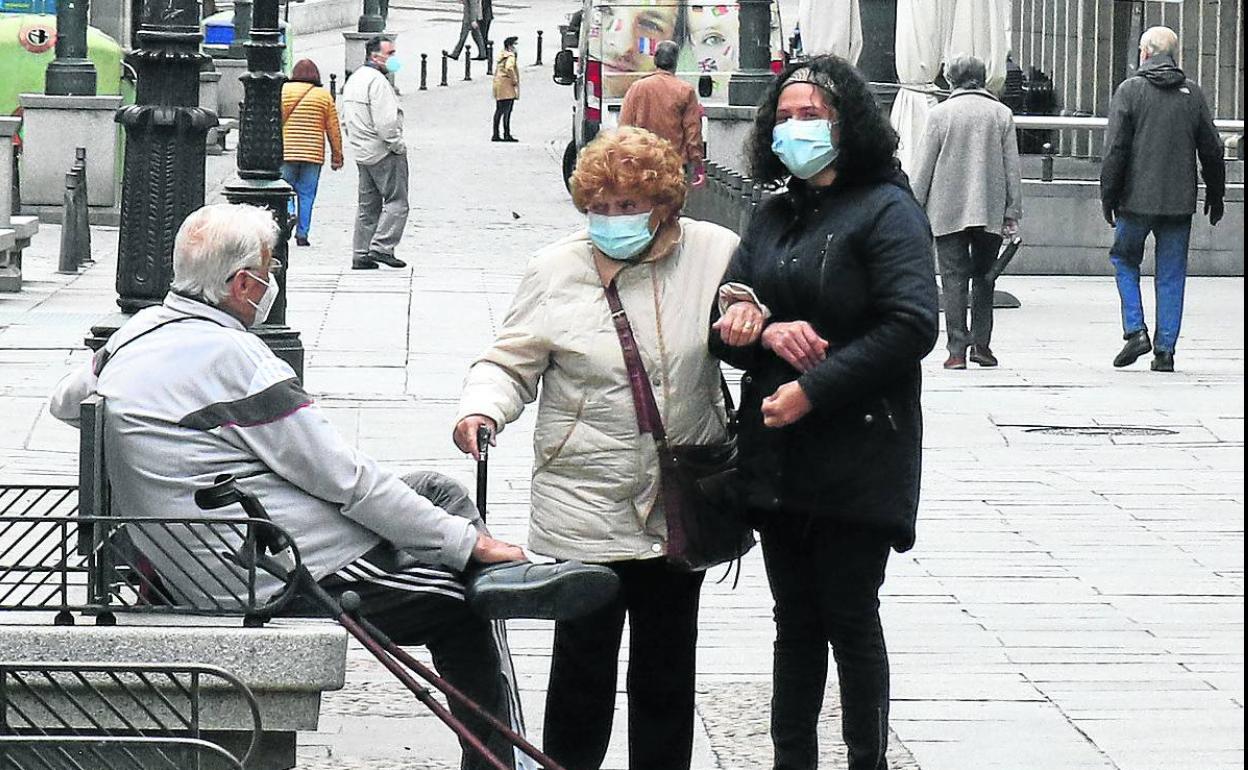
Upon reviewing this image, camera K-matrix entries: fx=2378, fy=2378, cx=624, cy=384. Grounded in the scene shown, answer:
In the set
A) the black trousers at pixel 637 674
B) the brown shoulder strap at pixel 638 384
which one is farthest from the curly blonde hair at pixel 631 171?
the black trousers at pixel 637 674

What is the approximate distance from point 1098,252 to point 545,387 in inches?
553

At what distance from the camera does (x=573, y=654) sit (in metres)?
5.27

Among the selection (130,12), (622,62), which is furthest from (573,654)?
(130,12)

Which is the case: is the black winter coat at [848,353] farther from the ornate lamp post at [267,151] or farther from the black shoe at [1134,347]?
the black shoe at [1134,347]

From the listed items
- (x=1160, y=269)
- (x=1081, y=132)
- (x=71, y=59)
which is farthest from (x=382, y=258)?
(x=1081, y=132)

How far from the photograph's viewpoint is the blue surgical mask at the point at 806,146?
16.7 feet

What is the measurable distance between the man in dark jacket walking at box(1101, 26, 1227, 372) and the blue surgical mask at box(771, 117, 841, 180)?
831cm

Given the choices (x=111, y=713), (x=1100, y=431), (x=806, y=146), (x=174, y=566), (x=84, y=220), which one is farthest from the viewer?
(x=84, y=220)

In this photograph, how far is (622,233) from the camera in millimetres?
5074

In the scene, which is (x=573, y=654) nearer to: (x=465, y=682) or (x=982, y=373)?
(x=465, y=682)

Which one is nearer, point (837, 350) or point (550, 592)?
point (550, 592)

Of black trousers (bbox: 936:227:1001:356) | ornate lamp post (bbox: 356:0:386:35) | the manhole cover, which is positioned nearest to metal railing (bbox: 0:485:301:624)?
the manhole cover

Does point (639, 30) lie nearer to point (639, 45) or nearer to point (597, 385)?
point (639, 45)

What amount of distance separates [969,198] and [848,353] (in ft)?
28.1
